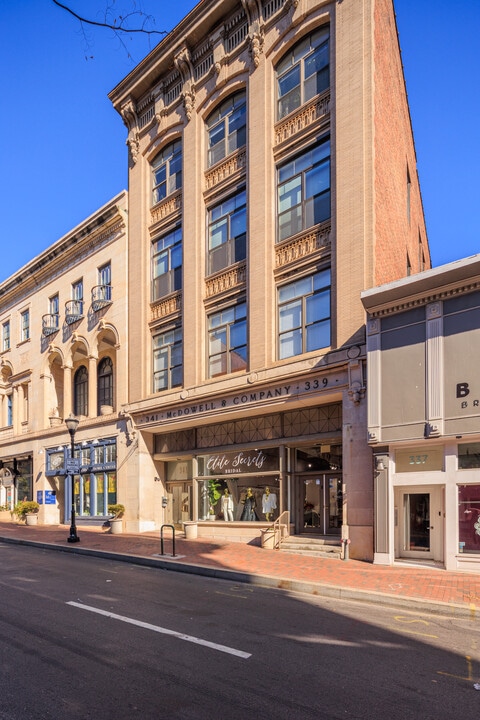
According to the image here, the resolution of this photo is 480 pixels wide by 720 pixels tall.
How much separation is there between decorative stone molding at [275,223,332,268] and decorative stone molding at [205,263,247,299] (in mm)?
1674

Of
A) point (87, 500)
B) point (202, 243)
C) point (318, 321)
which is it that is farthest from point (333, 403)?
point (87, 500)

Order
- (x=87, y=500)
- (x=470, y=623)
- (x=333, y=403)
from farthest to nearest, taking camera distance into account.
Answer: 1. (x=87, y=500)
2. (x=333, y=403)
3. (x=470, y=623)

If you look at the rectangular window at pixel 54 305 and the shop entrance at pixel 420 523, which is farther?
the rectangular window at pixel 54 305

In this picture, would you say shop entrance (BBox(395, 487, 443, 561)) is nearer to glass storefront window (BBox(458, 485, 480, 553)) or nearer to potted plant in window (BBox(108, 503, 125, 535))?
glass storefront window (BBox(458, 485, 480, 553))

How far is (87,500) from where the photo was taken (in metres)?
28.6

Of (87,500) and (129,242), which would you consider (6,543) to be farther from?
(129,242)

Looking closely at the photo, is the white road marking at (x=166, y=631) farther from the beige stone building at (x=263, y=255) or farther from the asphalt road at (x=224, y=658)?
the beige stone building at (x=263, y=255)

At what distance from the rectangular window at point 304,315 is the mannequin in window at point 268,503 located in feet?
15.8

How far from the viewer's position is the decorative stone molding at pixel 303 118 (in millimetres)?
19031

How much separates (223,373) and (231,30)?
517 inches

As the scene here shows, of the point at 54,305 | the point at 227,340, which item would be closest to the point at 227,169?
the point at 227,340

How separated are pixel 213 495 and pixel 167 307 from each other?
7904 millimetres

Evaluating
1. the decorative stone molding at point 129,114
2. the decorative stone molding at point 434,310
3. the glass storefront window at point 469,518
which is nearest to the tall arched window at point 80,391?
the decorative stone molding at point 129,114

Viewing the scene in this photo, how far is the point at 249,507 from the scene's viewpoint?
2092cm
